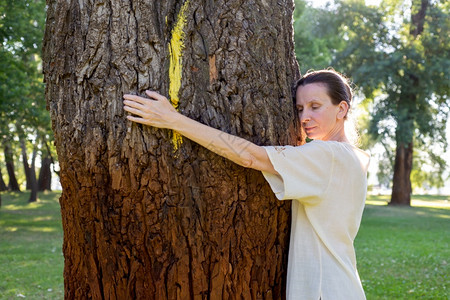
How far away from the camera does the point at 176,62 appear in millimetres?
2613

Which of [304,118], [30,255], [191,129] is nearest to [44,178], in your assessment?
[30,255]

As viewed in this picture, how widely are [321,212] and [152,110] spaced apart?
0.97 metres

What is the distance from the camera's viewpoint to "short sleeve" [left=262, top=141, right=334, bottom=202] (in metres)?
2.54

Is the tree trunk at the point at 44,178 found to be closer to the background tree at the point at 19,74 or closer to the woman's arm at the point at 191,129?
the background tree at the point at 19,74

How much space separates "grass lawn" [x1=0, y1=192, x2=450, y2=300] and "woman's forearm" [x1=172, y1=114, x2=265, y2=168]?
5.51 meters

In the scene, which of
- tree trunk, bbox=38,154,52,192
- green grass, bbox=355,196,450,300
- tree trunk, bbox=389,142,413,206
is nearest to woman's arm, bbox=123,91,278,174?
green grass, bbox=355,196,450,300

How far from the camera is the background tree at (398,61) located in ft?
71.4

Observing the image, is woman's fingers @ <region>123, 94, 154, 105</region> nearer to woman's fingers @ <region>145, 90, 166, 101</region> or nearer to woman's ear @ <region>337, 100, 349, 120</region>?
woman's fingers @ <region>145, 90, 166, 101</region>

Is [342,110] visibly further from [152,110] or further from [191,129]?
[152,110]

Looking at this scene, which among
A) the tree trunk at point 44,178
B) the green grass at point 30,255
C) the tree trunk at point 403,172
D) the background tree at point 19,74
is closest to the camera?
the green grass at point 30,255

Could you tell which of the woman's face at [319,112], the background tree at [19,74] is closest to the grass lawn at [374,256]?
the background tree at [19,74]

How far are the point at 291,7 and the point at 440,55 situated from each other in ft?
68.8

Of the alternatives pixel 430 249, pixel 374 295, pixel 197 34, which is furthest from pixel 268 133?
pixel 430 249

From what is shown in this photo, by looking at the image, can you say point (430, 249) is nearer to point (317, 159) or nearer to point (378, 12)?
point (317, 159)
